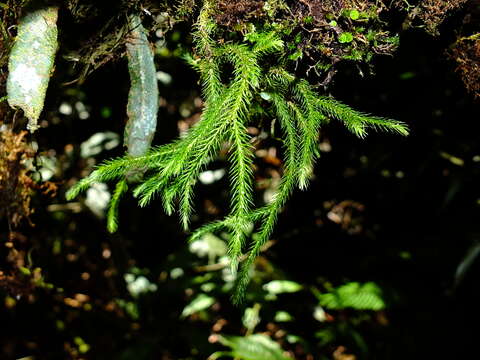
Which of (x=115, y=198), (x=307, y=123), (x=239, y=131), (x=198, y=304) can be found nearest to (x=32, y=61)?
(x=115, y=198)

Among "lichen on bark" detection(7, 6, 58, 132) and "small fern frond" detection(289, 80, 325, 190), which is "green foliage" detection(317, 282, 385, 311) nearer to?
"small fern frond" detection(289, 80, 325, 190)

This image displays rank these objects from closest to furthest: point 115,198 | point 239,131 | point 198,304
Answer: point 239,131
point 115,198
point 198,304

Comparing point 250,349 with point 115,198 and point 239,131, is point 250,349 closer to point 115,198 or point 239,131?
point 115,198

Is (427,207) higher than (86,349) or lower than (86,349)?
higher

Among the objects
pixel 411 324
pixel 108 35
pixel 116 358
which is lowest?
pixel 116 358

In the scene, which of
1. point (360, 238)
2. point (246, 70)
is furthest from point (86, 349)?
point (246, 70)

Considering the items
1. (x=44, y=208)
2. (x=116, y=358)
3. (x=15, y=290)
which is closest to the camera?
(x=15, y=290)

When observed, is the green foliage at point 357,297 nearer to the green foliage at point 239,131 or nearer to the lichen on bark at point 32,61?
the green foliage at point 239,131

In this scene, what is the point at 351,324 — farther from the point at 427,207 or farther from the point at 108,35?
the point at 108,35
